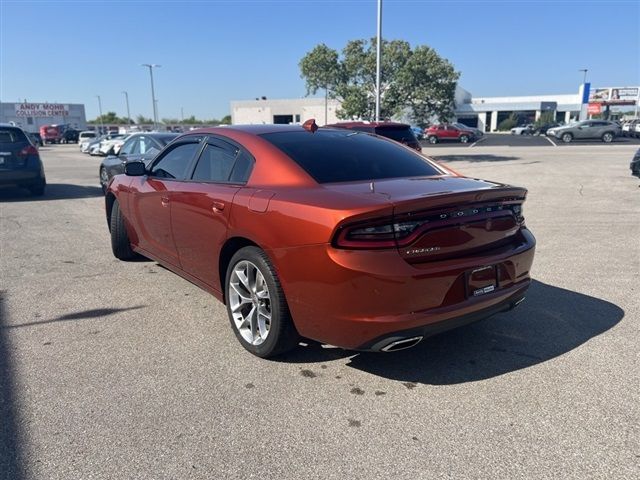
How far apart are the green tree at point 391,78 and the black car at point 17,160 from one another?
16.2 m

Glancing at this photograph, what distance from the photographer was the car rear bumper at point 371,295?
2848 mm

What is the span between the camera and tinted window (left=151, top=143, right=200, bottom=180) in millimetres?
4543

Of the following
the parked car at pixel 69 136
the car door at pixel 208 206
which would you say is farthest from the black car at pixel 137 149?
the parked car at pixel 69 136

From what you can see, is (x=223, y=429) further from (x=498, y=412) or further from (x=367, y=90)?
(x=367, y=90)

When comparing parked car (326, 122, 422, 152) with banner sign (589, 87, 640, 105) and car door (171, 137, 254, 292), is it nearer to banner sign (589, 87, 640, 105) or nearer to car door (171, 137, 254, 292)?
car door (171, 137, 254, 292)

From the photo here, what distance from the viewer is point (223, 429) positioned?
108 inches

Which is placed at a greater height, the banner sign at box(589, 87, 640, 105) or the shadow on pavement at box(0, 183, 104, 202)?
the banner sign at box(589, 87, 640, 105)

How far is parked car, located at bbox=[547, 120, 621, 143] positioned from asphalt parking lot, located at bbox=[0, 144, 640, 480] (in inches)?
1474

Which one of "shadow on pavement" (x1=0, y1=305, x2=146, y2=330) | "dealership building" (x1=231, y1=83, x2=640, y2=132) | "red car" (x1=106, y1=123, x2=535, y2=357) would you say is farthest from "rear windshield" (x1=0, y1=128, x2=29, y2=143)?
"dealership building" (x1=231, y1=83, x2=640, y2=132)

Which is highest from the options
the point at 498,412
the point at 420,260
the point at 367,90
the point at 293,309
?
the point at 367,90

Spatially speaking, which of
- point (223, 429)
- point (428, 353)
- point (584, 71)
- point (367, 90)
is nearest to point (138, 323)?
point (223, 429)

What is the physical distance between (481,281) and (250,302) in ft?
5.15

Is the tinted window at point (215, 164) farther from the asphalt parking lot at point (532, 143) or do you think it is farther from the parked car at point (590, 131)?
the parked car at point (590, 131)

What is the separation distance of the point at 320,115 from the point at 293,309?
6759 cm
